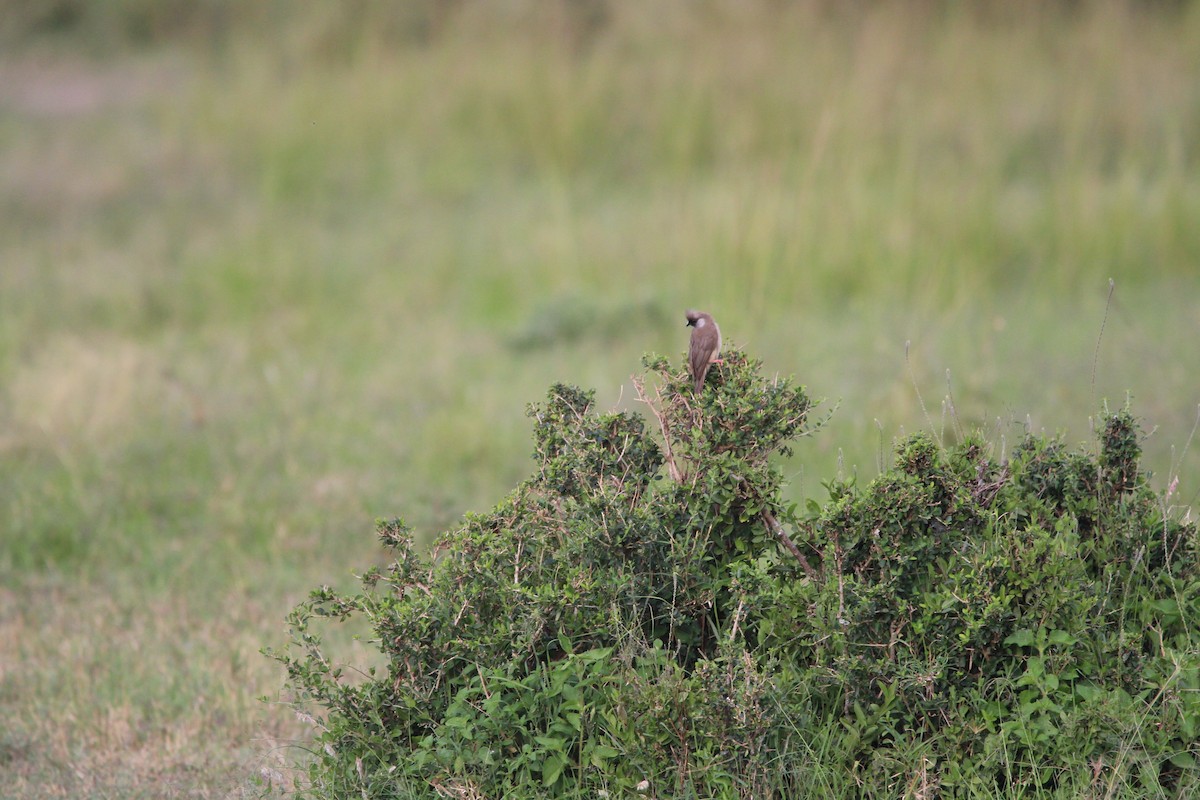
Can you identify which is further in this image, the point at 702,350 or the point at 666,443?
the point at 702,350

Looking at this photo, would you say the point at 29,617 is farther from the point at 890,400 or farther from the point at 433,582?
the point at 890,400

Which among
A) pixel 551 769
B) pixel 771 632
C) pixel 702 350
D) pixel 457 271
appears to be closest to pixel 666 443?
pixel 702 350

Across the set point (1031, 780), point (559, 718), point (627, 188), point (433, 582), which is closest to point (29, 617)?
point (433, 582)

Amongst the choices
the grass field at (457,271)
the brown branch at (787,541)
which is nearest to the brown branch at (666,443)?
the brown branch at (787,541)

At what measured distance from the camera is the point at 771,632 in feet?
11.1

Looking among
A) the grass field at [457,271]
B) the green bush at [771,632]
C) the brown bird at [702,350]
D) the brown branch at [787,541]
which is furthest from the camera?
the grass field at [457,271]

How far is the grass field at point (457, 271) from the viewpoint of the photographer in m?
5.44

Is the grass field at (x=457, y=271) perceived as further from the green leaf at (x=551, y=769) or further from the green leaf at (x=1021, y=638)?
the green leaf at (x=551, y=769)

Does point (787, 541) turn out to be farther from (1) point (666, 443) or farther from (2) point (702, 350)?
(2) point (702, 350)

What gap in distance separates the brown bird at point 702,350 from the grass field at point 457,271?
598 mm

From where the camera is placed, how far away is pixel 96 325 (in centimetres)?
935

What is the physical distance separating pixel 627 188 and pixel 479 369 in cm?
426

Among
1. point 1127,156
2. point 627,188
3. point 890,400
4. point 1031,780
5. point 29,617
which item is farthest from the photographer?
point 627,188

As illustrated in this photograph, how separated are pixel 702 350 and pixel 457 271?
22.4 feet
